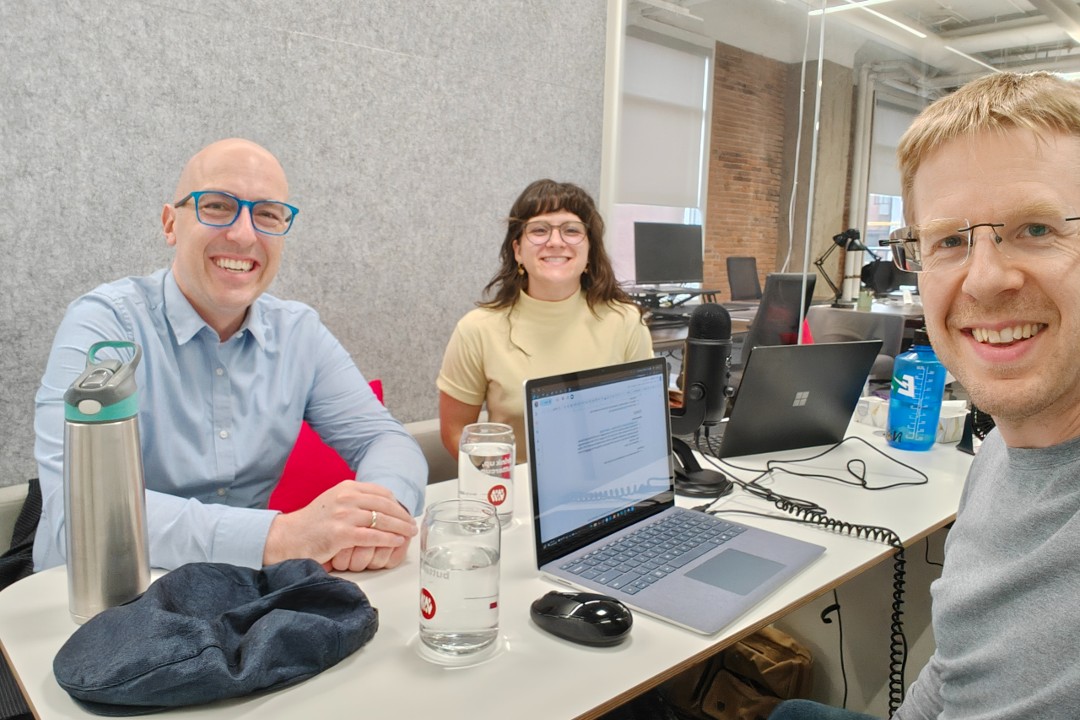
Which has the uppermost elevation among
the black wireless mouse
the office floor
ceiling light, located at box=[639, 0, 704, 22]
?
ceiling light, located at box=[639, 0, 704, 22]

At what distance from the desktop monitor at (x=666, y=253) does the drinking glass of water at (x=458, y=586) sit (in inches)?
180

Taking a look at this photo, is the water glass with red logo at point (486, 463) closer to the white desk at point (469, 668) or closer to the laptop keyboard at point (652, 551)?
the white desk at point (469, 668)

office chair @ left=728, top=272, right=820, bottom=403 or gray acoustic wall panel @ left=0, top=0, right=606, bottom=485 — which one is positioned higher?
gray acoustic wall panel @ left=0, top=0, right=606, bottom=485

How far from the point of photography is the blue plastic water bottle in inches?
79.0

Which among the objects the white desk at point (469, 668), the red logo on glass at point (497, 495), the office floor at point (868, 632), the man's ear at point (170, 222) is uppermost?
the man's ear at point (170, 222)

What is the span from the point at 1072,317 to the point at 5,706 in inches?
64.1

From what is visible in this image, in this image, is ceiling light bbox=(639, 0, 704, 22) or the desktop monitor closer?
ceiling light bbox=(639, 0, 704, 22)

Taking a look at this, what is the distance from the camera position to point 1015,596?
874 millimetres

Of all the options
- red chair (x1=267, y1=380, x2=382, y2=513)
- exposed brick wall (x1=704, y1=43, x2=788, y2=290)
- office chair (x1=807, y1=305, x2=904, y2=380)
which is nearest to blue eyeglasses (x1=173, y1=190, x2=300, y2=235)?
red chair (x1=267, y1=380, x2=382, y2=513)

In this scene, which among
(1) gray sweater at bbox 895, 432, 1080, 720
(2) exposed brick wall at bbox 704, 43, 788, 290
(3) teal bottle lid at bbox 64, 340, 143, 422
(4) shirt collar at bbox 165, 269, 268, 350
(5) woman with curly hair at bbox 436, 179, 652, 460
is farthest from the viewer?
(2) exposed brick wall at bbox 704, 43, 788, 290

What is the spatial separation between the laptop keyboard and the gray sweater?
0.39m

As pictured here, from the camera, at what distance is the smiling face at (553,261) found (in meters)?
2.36

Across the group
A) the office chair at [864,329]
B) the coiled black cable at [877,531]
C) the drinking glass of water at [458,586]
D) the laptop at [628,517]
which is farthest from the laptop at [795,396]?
the office chair at [864,329]

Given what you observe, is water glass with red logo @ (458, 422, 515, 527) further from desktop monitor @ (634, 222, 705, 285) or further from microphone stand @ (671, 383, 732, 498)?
desktop monitor @ (634, 222, 705, 285)
